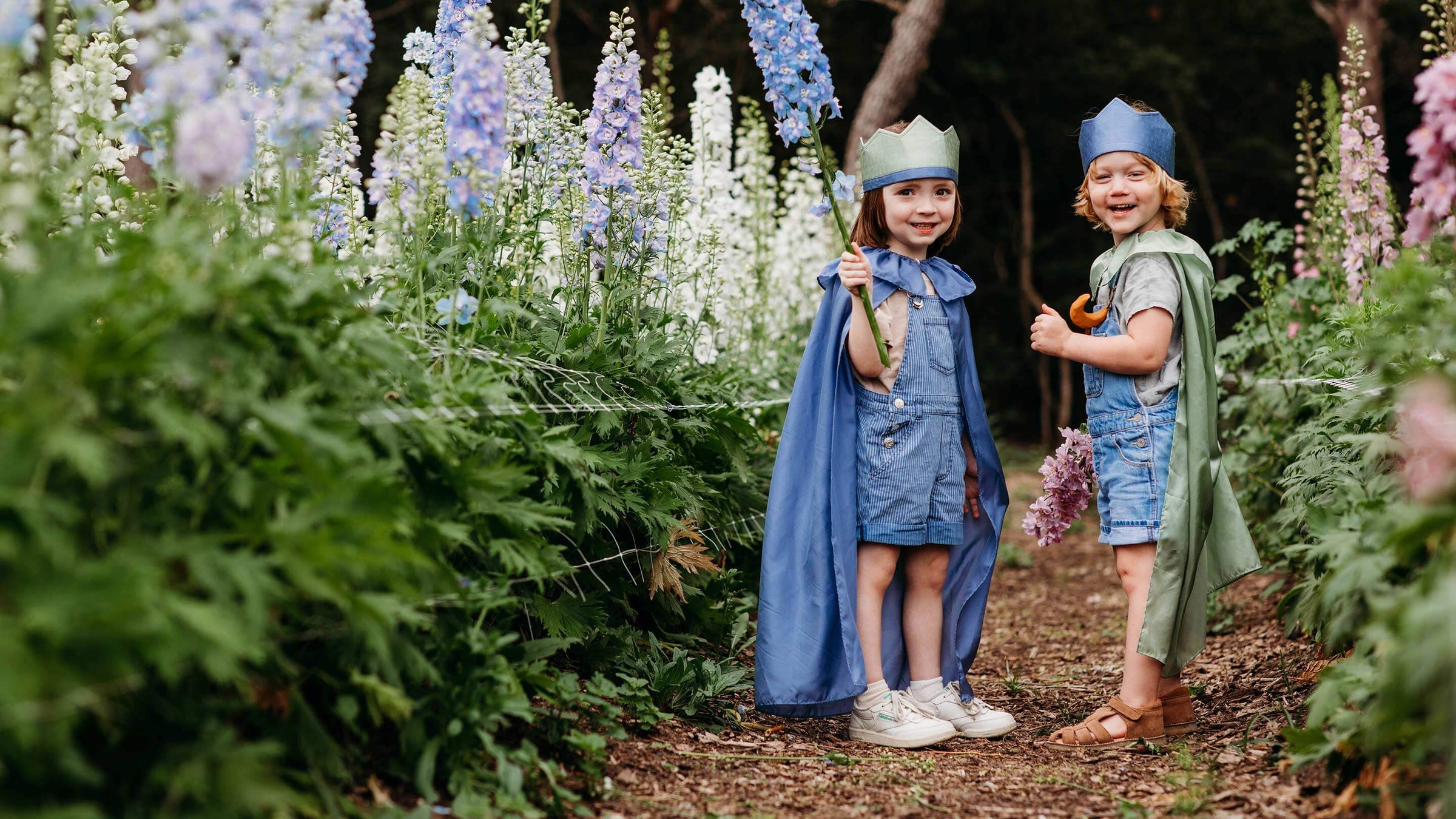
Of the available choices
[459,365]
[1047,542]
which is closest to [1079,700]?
[1047,542]

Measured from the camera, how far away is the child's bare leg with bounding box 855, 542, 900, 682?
136 inches

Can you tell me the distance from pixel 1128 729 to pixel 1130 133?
5.47 feet

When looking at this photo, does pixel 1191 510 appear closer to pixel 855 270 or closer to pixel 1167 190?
pixel 1167 190

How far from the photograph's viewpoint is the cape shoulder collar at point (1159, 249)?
3416mm

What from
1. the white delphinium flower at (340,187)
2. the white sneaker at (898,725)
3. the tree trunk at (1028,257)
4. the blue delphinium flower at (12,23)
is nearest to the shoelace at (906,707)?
the white sneaker at (898,725)

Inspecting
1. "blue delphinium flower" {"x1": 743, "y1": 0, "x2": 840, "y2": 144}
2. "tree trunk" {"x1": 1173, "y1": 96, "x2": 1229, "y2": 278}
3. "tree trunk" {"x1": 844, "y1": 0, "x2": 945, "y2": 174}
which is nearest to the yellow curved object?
"blue delphinium flower" {"x1": 743, "y1": 0, "x2": 840, "y2": 144}

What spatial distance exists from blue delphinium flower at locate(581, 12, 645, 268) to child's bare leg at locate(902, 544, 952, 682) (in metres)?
1.34

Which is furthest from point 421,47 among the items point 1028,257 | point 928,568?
point 1028,257

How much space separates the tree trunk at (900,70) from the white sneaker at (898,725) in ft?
21.2

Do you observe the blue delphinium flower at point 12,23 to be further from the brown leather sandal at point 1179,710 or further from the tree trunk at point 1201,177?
the tree trunk at point 1201,177

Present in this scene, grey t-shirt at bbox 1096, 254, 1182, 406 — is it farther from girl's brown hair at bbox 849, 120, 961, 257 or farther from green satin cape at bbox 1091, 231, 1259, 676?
girl's brown hair at bbox 849, 120, 961, 257

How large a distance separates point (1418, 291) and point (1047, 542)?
179 cm

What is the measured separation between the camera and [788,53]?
328cm

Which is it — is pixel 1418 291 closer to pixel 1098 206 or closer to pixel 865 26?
pixel 1098 206
